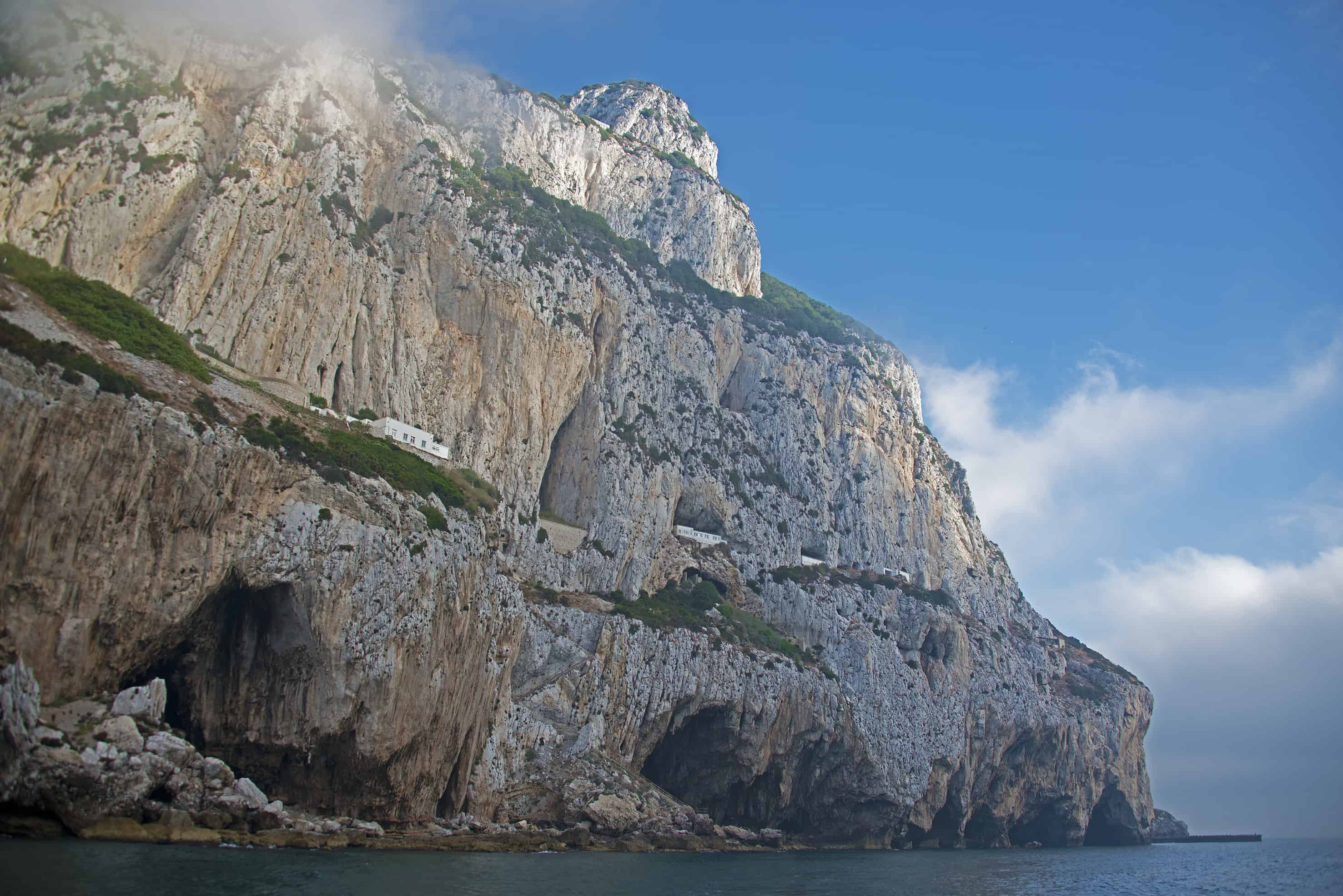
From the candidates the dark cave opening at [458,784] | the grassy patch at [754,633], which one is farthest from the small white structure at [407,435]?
the grassy patch at [754,633]

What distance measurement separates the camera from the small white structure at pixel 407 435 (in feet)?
199

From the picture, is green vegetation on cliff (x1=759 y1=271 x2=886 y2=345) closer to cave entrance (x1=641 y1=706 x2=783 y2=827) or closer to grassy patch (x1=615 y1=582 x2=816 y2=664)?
grassy patch (x1=615 y1=582 x2=816 y2=664)

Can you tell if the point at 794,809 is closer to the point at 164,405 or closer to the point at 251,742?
the point at 251,742

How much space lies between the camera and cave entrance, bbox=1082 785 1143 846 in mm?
112812

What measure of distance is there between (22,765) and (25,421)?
11075mm

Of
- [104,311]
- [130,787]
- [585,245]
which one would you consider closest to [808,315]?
[585,245]

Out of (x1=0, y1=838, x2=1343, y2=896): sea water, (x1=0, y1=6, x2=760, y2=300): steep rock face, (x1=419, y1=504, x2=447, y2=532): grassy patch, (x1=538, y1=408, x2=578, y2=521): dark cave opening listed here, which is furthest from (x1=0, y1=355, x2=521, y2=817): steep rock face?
(x1=538, y1=408, x2=578, y2=521): dark cave opening

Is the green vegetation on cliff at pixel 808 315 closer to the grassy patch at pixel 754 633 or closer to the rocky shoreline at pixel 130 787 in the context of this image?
the grassy patch at pixel 754 633

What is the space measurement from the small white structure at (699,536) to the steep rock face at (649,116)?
6711 centimetres

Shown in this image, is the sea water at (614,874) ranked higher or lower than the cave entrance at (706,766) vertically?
lower

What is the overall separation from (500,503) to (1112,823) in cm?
8634

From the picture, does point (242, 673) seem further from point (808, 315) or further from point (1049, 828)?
point (808, 315)

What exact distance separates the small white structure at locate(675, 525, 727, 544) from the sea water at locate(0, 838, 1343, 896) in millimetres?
26659

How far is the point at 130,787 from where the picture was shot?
1375 inches
